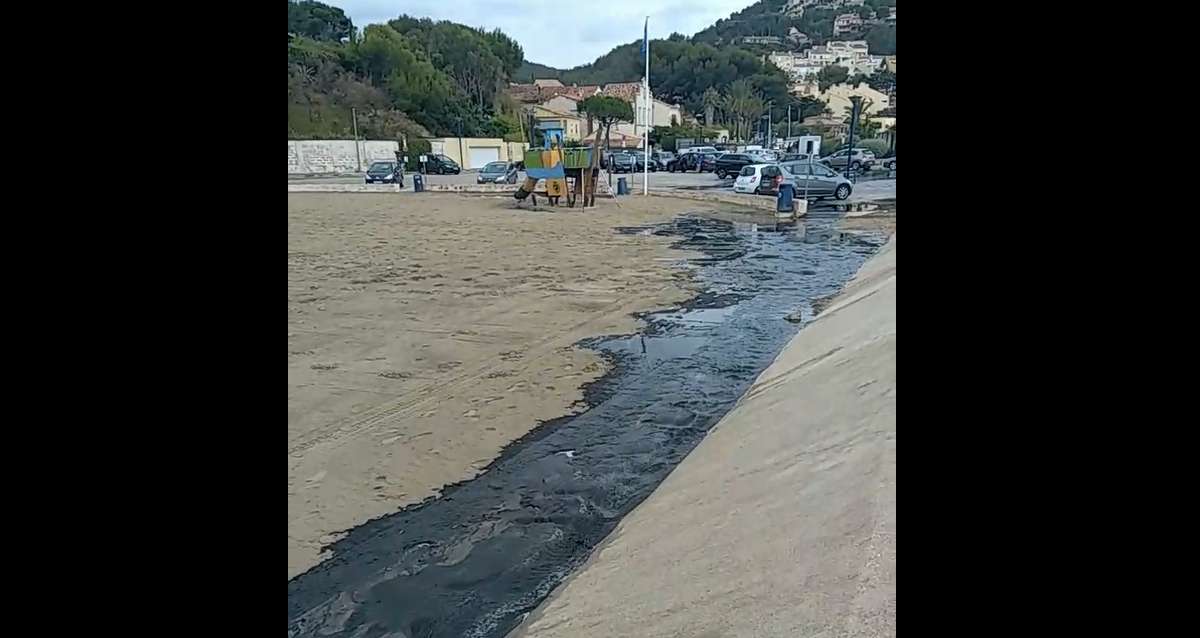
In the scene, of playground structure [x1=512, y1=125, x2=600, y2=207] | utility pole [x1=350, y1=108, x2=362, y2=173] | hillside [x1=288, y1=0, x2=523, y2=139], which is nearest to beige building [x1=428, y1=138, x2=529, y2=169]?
hillside [x1=288, y1=0, x2=523, y2=139]

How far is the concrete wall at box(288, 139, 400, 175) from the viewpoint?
3897 centimetres

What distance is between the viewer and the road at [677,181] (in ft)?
91.7

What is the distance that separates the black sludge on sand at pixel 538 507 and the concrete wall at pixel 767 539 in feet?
0.82

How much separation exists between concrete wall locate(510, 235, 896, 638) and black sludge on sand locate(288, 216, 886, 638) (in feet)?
0.82

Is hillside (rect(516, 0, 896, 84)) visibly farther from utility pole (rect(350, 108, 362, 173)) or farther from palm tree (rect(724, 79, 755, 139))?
utility pole (rect(350, 108, 362, 173))

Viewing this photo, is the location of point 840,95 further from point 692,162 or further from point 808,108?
point 692,162

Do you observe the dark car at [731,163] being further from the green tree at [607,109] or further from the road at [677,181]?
the green tree at [607,109]

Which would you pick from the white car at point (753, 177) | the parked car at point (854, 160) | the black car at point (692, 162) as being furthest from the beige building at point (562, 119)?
the white car at point (753, 177)

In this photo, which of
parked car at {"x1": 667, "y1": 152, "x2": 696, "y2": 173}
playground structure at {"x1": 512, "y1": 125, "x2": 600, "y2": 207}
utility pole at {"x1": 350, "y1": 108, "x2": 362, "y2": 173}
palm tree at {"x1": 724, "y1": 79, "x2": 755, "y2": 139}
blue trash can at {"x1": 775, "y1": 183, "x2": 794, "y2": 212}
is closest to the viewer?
blue trash can at {"x1": 775, "y1": 183, "x2": 794, "y2": 212}

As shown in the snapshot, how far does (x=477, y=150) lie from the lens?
45.0 meters

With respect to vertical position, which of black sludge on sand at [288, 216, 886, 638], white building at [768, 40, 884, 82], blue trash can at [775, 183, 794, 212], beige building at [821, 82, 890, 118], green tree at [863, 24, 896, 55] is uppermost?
white building at [768, 40, 884, 82]
